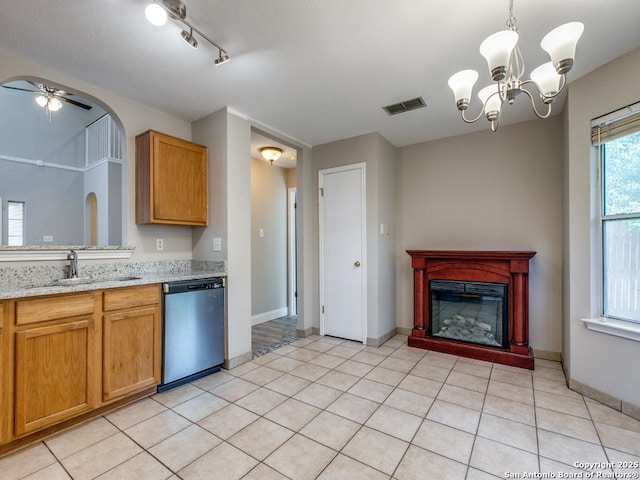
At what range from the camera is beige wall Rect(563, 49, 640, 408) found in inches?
80.8

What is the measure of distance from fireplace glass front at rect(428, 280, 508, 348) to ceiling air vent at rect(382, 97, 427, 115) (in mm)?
1929

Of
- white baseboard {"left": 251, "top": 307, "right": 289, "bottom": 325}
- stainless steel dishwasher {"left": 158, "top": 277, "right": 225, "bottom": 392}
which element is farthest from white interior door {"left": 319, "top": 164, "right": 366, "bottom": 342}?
stainless steel dishwasher {"left": 158, "top": 277, "right": 225, "bottom": 392}

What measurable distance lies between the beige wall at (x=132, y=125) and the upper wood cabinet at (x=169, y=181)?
8cm

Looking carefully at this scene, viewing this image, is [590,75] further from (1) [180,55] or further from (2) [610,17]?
(1) [180,55]

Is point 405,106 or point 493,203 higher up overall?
point 405,106

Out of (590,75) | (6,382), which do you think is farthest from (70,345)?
(590,75)

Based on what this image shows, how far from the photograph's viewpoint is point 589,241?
229 centimetres

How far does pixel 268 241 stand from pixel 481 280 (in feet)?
10.0

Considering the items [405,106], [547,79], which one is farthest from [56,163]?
[547,79]

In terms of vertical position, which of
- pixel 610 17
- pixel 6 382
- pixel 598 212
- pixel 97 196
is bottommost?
pixel 6 382

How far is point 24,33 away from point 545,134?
4.39 m

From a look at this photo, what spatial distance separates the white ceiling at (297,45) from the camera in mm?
1658

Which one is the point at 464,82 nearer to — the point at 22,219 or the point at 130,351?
the point at 130,351

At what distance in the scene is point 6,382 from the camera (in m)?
1.67
